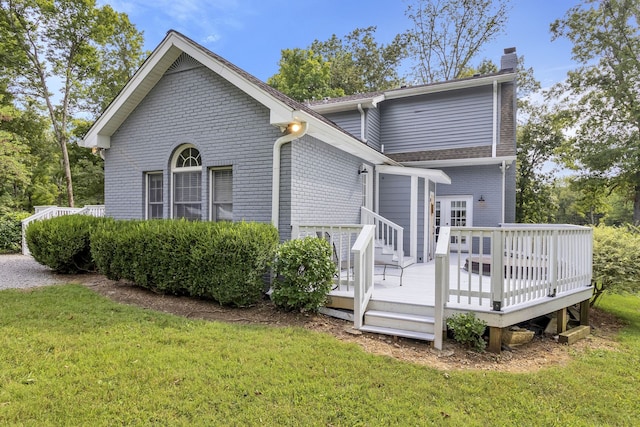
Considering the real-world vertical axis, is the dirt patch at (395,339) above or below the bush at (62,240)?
below

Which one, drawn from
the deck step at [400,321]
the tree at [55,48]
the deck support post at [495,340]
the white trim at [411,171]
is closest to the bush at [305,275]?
the deck step at [400,321]

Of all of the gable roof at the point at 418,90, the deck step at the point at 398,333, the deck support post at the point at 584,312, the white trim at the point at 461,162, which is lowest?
the deck support post at the point at 584,312

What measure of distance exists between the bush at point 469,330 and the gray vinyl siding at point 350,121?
9.00 meters

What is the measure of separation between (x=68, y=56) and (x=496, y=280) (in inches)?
937

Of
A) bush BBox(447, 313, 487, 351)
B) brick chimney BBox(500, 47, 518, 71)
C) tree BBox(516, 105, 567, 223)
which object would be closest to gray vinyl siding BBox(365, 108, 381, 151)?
brick chimney BBox(500, 47, 518, 71)

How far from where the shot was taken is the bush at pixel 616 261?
248 inches

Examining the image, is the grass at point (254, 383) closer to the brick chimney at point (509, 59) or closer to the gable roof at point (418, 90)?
the gable roof at point (418, 90)

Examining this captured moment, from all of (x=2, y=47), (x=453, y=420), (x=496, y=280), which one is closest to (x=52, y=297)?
(x=453, y=420)

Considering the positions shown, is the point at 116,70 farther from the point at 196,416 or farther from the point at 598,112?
the point at 598,112

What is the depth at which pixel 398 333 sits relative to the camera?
4680 mm

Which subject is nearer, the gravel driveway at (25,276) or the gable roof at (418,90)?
the gravel driveway at (25,276)

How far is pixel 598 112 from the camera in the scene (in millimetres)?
18891

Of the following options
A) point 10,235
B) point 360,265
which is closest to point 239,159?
point 360,265

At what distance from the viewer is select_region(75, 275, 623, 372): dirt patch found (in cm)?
414
